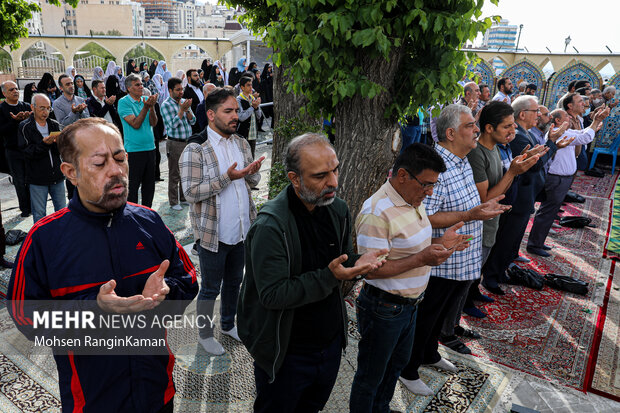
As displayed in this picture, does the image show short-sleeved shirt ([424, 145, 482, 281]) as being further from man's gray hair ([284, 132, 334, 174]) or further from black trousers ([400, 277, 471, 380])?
man's gray hair ([284, 132, 334, 174])

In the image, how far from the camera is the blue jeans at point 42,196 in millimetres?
5066

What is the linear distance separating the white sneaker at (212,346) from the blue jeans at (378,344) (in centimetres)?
132

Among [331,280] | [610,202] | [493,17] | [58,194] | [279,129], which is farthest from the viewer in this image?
[610,202]

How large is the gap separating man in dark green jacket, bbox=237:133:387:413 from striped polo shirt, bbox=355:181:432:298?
13cm

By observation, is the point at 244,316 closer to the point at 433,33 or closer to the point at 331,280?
the point at 331,280

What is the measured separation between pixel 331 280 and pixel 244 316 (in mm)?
533

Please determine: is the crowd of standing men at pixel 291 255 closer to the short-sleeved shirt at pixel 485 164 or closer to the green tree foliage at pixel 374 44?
the short-sleeved shirt at pixel 485 164

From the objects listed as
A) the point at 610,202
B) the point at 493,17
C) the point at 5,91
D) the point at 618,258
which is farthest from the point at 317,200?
the point at 610,202

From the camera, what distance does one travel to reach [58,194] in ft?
17.3

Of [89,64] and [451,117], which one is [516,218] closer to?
[451,117]

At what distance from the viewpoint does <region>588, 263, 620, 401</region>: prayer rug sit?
344 cm

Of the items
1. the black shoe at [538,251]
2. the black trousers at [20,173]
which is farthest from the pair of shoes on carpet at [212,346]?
the black shoe at [538,251]

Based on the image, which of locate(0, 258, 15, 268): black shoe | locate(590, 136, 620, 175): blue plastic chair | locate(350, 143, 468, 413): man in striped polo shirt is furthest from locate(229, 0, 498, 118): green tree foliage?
locate(590, 136, 620, 175): blue plastic chair

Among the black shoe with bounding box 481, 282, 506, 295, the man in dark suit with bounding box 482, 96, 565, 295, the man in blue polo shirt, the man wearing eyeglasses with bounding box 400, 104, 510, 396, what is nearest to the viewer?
the man wearing eyeglasses with bounding box 400, 104, 510, 396
